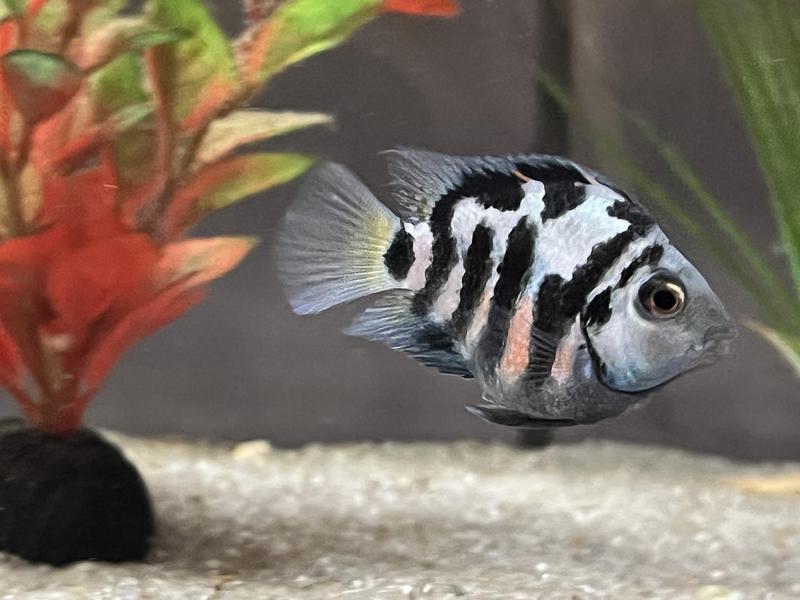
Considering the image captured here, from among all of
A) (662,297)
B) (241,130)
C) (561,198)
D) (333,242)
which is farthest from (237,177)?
(662,297)

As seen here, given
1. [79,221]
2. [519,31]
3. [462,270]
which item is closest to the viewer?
[462,270]

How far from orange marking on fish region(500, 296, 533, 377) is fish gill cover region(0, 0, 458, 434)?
768 millimetres

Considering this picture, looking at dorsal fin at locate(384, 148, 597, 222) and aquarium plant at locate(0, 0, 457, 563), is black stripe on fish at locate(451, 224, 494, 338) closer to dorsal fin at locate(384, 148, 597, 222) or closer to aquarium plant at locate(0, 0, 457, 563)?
dorsal fin at locate(384, 148, 597, 222)

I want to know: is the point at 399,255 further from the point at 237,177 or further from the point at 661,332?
the point at 237,177

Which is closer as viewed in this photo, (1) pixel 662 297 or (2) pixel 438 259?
(1) pixel 662 297

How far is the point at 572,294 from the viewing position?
0.73m

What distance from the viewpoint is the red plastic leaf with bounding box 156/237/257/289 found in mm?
1646

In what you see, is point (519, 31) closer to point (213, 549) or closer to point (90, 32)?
point (90, 32)

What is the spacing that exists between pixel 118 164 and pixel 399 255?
0.91 meters

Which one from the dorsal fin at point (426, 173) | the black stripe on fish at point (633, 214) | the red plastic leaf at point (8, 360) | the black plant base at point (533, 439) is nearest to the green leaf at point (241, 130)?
the red plastic leaf at point (8, 360)

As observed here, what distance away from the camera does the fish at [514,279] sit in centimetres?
69

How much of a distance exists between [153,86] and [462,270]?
3.12 ft

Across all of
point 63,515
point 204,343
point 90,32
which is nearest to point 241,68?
point 90,32

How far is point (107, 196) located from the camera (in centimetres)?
145
